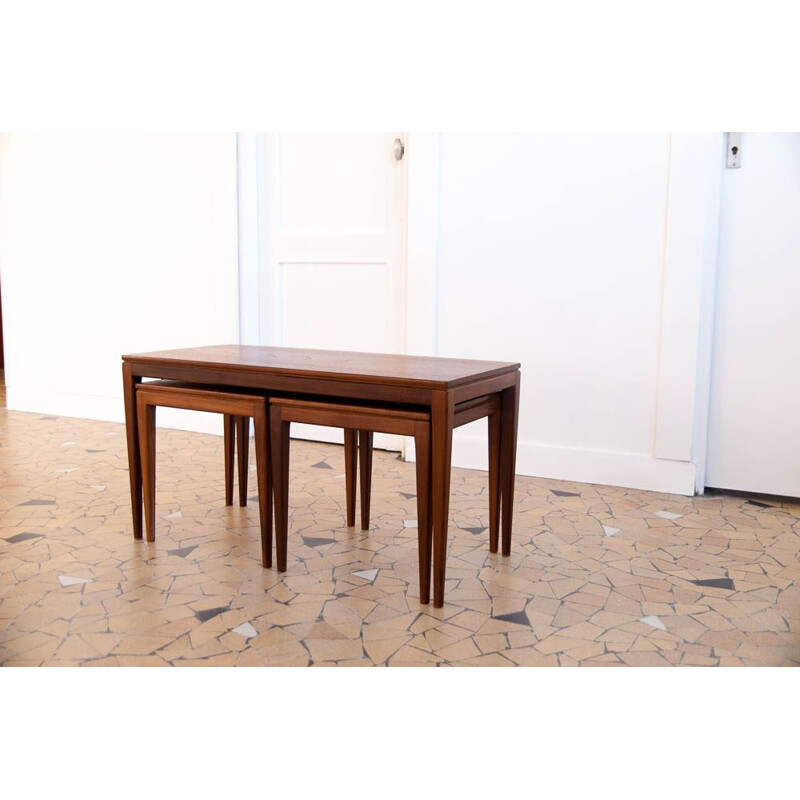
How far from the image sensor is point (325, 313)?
3650mm

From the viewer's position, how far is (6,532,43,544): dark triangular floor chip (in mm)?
2348

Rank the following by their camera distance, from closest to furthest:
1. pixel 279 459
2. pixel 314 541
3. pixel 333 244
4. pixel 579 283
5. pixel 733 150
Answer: pixel 279 459, pixel 314 541, pixel 733 150, pixel 579 283, pixel 333 244

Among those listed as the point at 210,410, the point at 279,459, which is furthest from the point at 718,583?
the point at 210,410

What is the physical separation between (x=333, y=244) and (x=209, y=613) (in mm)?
2107

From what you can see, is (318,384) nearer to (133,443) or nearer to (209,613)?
(209,613)

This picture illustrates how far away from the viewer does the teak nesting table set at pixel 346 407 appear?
1.81m

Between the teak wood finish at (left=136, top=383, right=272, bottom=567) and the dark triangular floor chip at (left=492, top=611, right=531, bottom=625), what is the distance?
25.4 inches

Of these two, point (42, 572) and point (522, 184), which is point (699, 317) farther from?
point (42, 572)

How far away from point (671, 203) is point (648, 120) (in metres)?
0.30

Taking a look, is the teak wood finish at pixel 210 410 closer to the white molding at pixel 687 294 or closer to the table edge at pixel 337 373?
the table edge at pixel 337 373

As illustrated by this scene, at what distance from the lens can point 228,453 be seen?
261 cm

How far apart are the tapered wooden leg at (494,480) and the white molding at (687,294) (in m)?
0.97

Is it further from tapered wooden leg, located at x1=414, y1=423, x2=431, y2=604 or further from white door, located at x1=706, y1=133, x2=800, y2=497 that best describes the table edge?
white door, located at x1=706, y1=133, x2=800, y2=497

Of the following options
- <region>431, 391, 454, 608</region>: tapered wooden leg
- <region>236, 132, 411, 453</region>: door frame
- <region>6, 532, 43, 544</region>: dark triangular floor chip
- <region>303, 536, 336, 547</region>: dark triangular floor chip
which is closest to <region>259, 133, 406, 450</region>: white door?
<region>236, 132, 411, 453</region>: door frame
